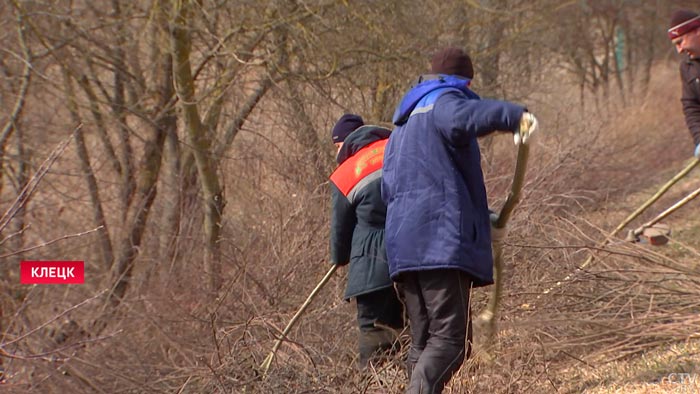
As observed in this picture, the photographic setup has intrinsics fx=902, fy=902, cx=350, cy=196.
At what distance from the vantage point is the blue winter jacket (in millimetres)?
3562

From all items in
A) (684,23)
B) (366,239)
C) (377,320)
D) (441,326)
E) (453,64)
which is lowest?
(377,320)

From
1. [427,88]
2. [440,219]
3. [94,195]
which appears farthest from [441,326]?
[94,195]

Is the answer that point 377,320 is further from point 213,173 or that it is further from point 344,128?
point 213,173

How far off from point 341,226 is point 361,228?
123mm

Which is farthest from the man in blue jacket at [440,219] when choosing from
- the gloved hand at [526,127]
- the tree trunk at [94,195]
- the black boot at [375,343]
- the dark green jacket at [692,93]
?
the tree trunk at [94,195]

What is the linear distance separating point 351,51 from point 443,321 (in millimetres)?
5179

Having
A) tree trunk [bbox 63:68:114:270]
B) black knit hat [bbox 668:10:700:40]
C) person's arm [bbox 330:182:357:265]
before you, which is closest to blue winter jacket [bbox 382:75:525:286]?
person's arm [bbox 330:182:357:265]

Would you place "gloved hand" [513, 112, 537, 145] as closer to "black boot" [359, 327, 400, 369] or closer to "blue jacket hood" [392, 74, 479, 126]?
"blue jacket hood" [392, 74, 479, 126]

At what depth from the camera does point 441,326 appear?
12.1 feet

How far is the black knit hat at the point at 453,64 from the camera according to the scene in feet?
12.4

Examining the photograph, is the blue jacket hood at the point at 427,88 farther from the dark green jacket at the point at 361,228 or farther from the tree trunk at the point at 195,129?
the tree trunk at the point at 195,129

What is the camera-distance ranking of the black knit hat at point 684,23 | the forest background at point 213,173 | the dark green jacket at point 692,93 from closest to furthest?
the black knit hat at point 684,23
the dark green jacket at point 692,93
the forest background at point 213,173

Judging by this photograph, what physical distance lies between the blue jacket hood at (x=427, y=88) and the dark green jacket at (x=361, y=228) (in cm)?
63

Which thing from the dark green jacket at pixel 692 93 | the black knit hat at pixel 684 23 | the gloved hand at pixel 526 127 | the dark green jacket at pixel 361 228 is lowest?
the dark green jacket at pixel 361 228
